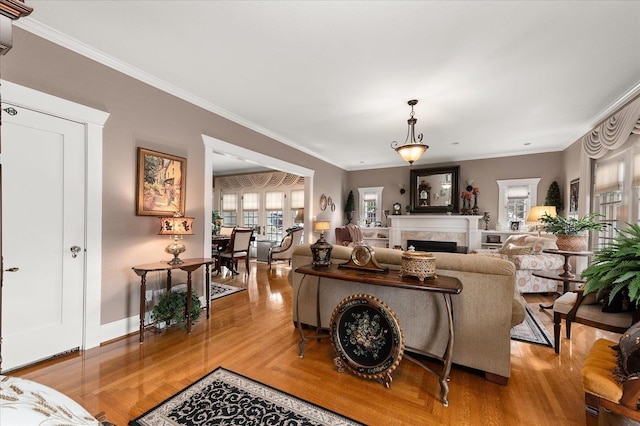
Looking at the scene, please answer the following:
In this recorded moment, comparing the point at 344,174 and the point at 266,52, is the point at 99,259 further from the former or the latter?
the point at 344,174

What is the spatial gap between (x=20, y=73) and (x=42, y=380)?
2.42m

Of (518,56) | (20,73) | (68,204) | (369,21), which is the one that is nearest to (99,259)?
(68,204)

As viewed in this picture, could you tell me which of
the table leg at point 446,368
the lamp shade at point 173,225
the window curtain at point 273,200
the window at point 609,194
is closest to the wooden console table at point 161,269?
the lamp shade at point 173,225

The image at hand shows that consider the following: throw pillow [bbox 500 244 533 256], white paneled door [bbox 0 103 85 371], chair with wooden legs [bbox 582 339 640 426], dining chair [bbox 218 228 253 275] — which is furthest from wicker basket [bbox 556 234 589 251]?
white paneled door [bbox 0 103 85 371]

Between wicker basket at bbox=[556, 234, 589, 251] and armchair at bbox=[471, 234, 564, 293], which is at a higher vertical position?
wicker basket at bbox=[556, 234, 589, 251]

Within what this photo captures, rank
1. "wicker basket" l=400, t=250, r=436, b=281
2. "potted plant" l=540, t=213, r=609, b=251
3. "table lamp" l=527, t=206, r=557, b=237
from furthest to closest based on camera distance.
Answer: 1. "table lamp" l=527, t=206, r=557, b=237
2. "potted plant" l=540, t=213, r=609, b=251
3. "wicker basket" l=400, t=250, r=436, b=281

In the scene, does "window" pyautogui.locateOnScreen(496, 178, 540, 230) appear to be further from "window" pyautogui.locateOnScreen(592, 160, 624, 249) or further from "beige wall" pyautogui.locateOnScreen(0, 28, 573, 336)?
"beige wall" pyautogui.locateOnScreen(0, 28, 573, 336)

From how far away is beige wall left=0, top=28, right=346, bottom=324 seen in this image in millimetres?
2352

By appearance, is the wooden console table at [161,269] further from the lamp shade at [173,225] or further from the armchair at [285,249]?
the armchair at [285,249]

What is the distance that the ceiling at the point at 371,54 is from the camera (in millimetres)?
2113

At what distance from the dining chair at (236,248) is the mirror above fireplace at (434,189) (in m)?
4.36

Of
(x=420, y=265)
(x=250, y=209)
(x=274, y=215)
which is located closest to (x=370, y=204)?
(x=274, y=215)

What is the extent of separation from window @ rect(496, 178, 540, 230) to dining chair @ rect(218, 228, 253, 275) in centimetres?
576

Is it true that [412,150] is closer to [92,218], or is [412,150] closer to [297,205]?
[92,218]
